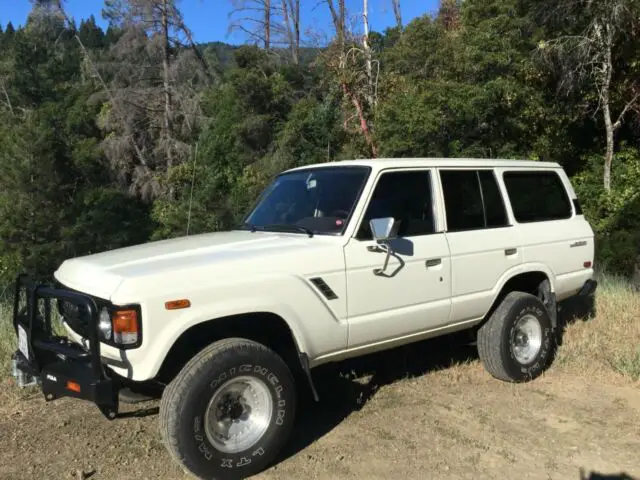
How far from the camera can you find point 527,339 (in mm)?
5750

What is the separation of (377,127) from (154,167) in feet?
49.4

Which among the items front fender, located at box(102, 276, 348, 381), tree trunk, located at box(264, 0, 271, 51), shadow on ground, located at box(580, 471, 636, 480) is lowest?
shadow on ground, located at box(580, 471, 636, 480)

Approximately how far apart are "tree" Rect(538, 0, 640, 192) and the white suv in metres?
14.0

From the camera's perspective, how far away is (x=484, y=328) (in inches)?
217

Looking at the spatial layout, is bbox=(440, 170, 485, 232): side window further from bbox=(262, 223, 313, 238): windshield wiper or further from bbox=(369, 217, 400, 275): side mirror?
bbox=(262, 223, 313, 238): windshield wiper

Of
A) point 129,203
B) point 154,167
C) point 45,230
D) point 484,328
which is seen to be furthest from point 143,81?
point 484,328

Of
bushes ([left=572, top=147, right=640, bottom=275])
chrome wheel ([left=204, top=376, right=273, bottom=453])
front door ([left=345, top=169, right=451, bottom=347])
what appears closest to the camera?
chrome wheel ([left=204, top=376, right=273, bottom=453])

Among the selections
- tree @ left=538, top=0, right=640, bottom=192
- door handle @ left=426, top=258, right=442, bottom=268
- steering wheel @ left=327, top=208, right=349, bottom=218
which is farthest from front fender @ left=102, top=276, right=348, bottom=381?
tree @ left=538, top=0, right=640, bottom=192

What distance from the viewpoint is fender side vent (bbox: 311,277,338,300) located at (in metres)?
4.14

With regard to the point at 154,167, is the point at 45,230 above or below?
below

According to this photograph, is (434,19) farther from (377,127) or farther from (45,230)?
(45,230)

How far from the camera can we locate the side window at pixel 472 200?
513cm

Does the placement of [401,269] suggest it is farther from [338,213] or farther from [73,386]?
[73,386]

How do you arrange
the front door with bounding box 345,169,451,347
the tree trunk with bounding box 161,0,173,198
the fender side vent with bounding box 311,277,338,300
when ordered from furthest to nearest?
the tree trunk with bounding box 161,0,173,198
the front door with bounding box 345,169,451,347
the fender side vent with bounding box 311,277,338,300
